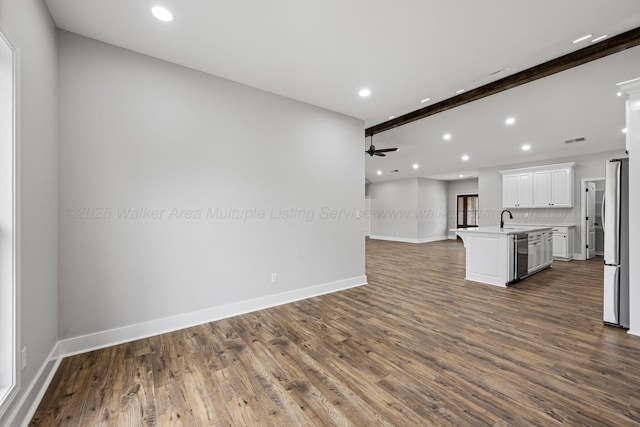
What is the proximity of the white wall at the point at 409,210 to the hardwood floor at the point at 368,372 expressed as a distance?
300 inches

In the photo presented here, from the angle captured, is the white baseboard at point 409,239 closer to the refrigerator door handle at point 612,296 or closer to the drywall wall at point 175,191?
the drywall wall at point 175,191

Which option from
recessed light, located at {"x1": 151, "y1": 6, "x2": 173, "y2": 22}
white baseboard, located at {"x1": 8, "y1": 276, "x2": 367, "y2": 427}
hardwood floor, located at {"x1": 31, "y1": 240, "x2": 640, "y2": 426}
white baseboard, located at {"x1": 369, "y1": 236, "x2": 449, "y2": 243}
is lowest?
hardwood floor, located at {"x1": 31, "y1": 240, "x2": 640, "y2": 426}

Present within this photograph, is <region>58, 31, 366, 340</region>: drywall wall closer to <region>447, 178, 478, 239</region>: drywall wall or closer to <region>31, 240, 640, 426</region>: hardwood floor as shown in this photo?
<region>31, 240, 640, 426</region>: hardwood floor

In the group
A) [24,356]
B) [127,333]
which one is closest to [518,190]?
[127,333]

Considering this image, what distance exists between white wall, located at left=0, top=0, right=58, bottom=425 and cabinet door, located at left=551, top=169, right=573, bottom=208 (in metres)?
9.99

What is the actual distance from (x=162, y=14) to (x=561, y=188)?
9.31 m

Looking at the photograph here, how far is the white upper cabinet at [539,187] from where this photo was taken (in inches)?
280

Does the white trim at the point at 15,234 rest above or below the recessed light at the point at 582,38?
below

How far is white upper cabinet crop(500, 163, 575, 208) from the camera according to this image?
23.3 ft

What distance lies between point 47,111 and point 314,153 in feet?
9.42

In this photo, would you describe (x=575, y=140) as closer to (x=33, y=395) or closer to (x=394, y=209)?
(x=394, y=209)

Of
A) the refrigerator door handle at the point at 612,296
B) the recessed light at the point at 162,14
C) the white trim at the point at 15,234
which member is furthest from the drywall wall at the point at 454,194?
the white trim at the point at 15,234

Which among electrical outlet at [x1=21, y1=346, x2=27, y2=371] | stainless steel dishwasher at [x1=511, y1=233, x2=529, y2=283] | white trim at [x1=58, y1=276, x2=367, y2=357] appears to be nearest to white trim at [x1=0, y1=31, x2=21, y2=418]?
electrical outlet at [x1=21, y1=346, x2=27, y2=371]

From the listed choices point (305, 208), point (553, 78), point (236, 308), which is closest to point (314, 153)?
point (305, 208)
